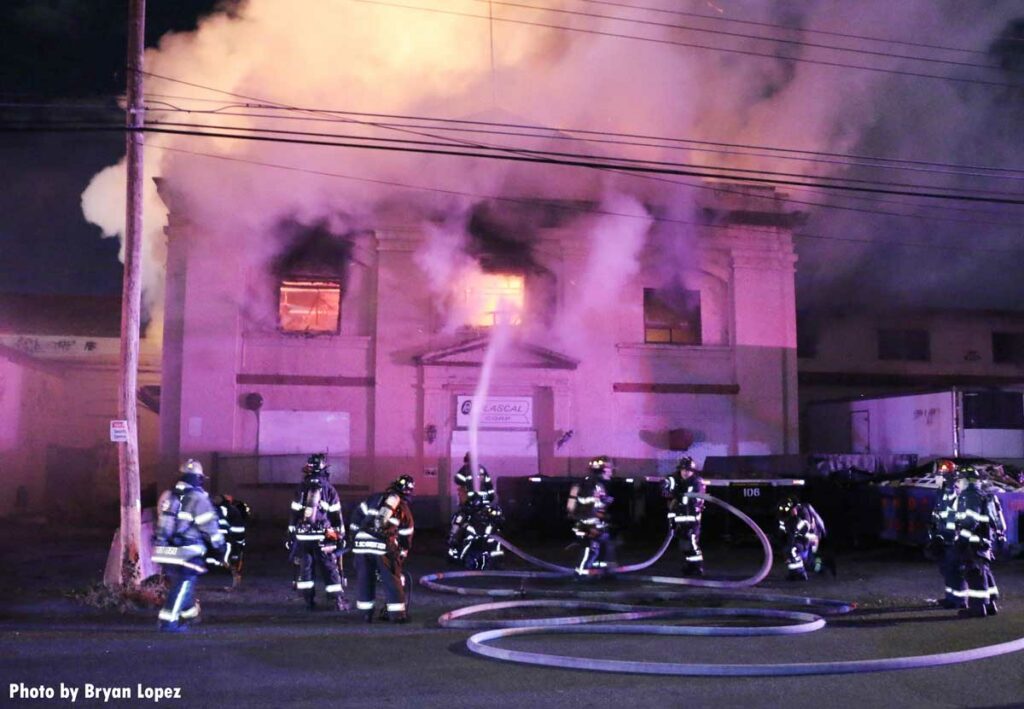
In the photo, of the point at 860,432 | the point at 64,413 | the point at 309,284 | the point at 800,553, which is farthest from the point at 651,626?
the point at 64,413

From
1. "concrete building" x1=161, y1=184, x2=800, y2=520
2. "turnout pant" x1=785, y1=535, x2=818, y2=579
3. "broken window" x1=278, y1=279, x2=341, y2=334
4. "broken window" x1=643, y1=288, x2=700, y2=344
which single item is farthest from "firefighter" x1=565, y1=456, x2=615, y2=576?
"broken window" x1=278, y1=279, x2=341, y2=334

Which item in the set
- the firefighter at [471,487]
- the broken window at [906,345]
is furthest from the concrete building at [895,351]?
the firefighter at [471,487]

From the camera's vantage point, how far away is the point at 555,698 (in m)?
5.52

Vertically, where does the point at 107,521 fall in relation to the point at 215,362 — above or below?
below

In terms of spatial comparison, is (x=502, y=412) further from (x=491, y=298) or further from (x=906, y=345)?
(x=906, y=345)

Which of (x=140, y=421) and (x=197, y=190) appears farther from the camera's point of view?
(x=140, y=421)

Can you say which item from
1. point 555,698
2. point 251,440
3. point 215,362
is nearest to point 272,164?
point 215,362

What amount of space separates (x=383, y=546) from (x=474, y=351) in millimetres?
10838

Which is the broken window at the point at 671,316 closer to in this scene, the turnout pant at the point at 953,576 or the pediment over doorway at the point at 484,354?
the pediment over doorway at the point at 484,354

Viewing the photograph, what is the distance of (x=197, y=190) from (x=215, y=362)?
10.7 feet

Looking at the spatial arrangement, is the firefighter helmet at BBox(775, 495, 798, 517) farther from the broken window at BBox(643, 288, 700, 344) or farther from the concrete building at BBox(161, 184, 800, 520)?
the broken window at BBox(643, 288, 700, 344)

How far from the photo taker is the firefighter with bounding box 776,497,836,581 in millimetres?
11109

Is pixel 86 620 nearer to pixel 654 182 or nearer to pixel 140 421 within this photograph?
pixel 654 182

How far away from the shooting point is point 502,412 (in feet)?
62.3
